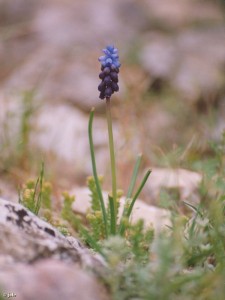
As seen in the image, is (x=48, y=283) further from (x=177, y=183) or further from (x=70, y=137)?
(x=70, y=137)

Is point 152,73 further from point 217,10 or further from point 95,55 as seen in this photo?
point 217,10

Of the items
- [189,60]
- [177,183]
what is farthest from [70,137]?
[189,60]

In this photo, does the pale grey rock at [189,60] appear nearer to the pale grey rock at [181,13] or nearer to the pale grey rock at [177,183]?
the pale grey rock at [181,13]

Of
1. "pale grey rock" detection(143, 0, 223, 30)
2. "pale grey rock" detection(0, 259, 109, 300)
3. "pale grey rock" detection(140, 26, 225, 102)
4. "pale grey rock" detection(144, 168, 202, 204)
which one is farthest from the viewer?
"pale grey rock" detection(143, 0, 223, 30)

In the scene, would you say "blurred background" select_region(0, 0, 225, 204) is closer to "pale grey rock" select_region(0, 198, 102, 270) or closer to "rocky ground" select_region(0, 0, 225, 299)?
"rocky ground" select_region(0, 0, 225, 299)

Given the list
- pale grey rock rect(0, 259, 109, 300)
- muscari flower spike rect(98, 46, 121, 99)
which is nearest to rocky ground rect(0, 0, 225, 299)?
pale grey rock rect(0, 259, 109, 300)

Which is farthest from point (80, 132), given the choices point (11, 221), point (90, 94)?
point (11, 221)
